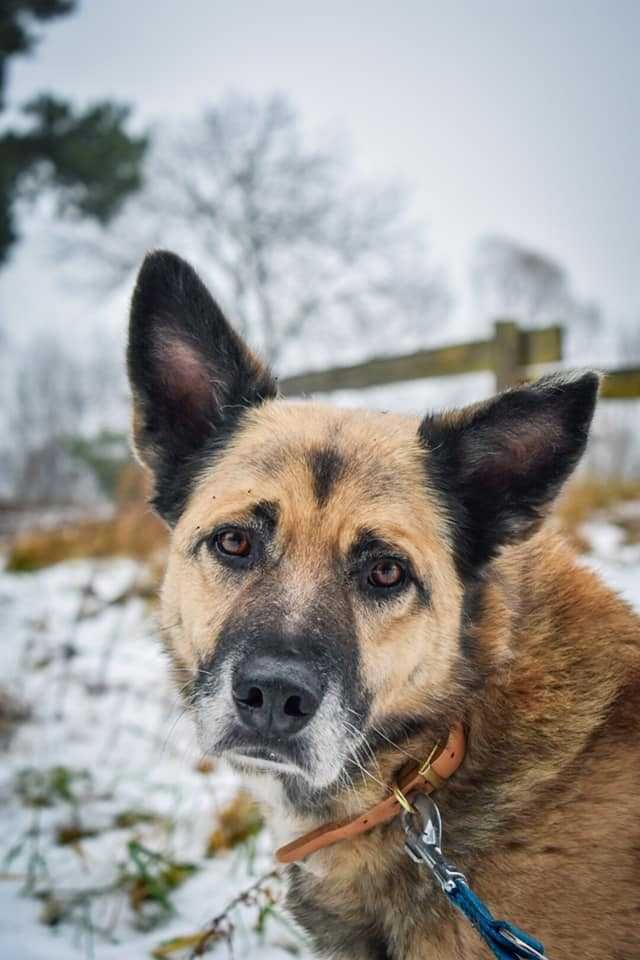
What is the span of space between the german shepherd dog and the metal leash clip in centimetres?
10

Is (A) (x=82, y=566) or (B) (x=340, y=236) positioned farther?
(B) (x=340, y=236)

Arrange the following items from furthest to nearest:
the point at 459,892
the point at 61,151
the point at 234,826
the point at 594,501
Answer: the point at 61,151 < the point at 594,501 < the point at 234,826 < the point at 459,892

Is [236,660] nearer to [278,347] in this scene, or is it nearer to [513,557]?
[513,557]

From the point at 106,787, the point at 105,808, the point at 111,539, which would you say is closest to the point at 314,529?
the point at 105,808

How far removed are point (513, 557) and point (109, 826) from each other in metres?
2.44

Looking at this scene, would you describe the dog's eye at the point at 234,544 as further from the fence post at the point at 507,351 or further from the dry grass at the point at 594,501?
the fence post at the point at 507,351

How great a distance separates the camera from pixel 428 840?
1.78 metres

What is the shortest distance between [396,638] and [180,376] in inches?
49.4

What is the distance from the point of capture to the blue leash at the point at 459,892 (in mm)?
1494

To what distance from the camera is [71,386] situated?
1474 inches

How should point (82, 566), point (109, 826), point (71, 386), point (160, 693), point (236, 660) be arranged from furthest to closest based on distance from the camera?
point (71, 386) < point (82, 566) < point (160, 693) < point (109, 826) < point (236, 660)

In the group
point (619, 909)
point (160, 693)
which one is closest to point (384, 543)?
point (619, 909)

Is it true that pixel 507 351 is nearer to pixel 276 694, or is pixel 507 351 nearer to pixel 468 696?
pixel 468 696

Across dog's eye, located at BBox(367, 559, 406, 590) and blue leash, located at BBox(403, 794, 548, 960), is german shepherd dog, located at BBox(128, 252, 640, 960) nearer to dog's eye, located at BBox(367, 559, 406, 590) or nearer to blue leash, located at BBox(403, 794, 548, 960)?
dog's eye, located at BBox(367, 559, 406, 590)
